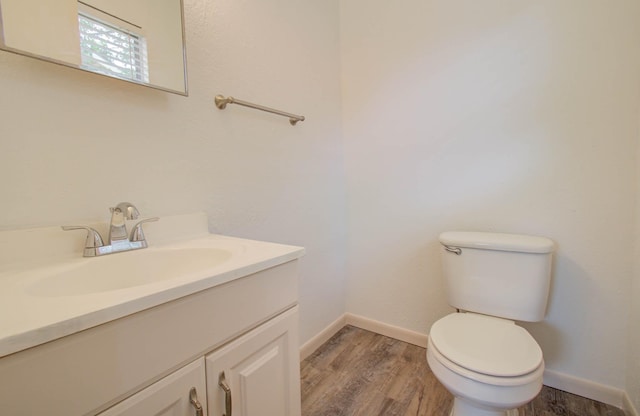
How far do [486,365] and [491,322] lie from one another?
1.02ft

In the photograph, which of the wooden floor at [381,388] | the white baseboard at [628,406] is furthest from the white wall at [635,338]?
the wooden floor at [381,388]

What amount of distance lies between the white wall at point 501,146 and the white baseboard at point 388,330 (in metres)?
0.04

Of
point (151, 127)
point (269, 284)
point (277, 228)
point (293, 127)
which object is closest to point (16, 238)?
point (151, 127)

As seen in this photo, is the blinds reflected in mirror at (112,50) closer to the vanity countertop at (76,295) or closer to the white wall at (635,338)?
the vanity countertop at (76,295)

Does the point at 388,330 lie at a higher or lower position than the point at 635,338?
lower

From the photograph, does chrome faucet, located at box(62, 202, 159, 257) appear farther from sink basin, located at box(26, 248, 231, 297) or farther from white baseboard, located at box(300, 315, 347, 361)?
white baseboard, located at box(300, 315, 347, 361)

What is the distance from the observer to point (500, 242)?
4.03 ft

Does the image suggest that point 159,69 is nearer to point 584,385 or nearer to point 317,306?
point 317,306

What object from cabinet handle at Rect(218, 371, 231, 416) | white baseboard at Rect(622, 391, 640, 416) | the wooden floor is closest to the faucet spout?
cabinet handle at Rect(218, 371, 231, 416)

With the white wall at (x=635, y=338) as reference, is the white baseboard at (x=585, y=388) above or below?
below

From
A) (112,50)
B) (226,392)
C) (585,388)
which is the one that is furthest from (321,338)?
(112,50)

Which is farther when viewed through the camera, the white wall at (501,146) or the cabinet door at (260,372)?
the white wall at (501,146)

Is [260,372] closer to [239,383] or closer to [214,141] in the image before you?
[239,383]

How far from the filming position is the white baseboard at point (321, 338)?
5.28ft
